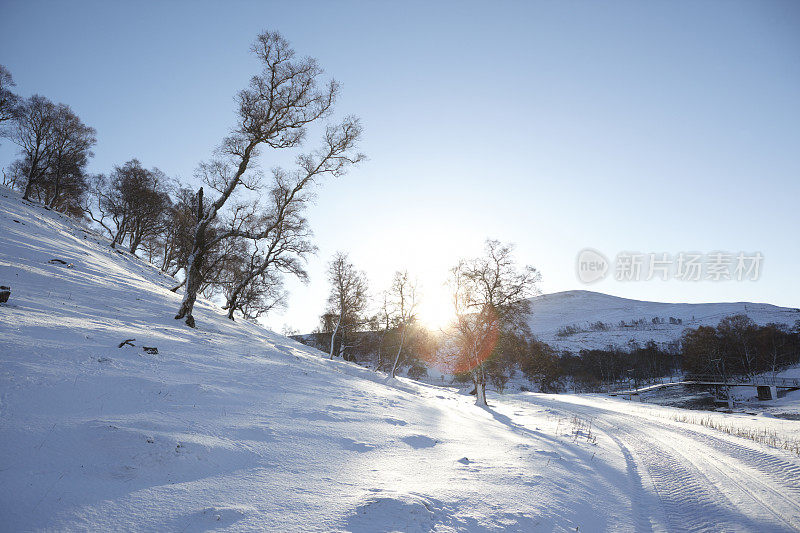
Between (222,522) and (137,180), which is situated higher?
(137,180)

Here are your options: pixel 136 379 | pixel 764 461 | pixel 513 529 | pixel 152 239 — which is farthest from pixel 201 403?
pixel 152 239

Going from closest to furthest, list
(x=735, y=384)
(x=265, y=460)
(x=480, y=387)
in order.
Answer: (x=265, y=460), (x=480, y=387), (x=735, y=384)

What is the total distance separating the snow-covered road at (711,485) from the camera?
4.99 meters

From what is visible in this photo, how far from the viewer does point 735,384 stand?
4650 cm

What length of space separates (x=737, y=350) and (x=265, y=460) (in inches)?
3591

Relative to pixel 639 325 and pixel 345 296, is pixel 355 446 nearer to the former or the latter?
pixel 345 296

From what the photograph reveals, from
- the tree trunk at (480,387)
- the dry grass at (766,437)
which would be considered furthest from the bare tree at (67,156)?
the dry grass at (766,437)

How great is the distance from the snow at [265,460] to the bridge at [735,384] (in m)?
48.4

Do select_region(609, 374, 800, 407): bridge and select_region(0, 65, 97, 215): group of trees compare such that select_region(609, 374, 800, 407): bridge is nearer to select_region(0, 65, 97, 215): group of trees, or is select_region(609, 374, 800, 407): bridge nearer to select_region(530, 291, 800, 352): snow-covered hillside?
select_region(530, 291, 800, 352): snow-covered hillside

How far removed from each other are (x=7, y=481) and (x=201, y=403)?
288cm

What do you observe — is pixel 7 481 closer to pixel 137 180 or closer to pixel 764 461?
pixel 764 461

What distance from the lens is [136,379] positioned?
18.3 feet

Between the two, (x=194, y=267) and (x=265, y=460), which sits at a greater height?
(x=194, y=267)

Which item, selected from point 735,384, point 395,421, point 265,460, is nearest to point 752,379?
point 735,384
